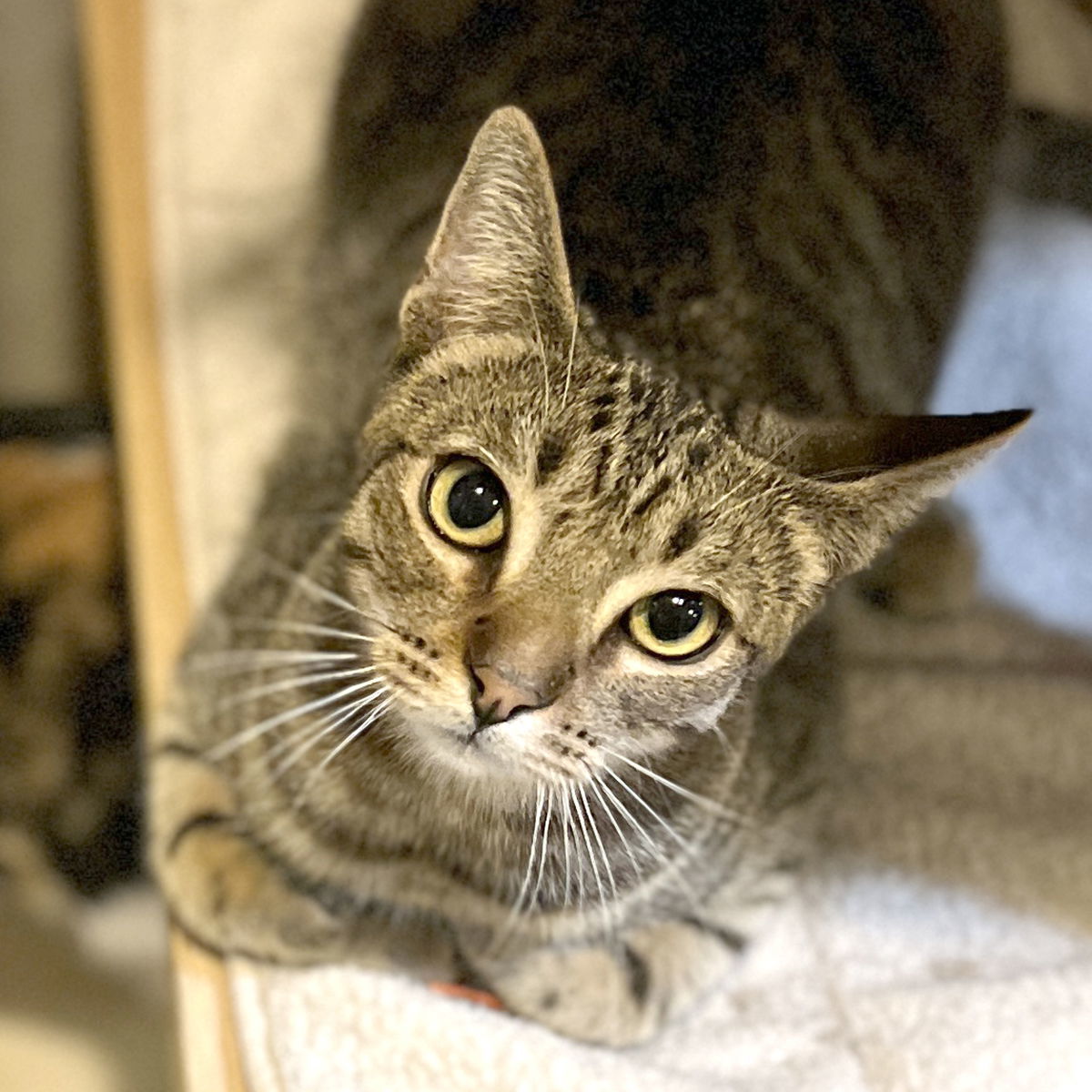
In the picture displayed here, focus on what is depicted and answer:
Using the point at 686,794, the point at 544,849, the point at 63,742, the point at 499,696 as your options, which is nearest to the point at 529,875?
the point at 544,849

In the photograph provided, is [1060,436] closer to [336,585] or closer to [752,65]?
[752,65]

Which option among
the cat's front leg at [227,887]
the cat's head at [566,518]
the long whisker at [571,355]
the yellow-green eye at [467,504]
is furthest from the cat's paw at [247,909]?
the long whisker at [571,355]

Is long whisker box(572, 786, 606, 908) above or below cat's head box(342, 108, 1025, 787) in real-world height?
below

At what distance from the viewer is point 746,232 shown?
106 centimetres

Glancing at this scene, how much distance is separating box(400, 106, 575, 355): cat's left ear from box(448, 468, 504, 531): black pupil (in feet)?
0.38

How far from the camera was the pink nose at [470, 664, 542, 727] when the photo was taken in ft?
2.63

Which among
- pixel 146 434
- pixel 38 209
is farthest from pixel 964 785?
pixel 38 209

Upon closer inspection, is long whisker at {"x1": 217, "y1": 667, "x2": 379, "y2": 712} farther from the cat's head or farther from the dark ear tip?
the dark ear tip

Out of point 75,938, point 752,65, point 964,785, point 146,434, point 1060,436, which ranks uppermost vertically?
point 752,65

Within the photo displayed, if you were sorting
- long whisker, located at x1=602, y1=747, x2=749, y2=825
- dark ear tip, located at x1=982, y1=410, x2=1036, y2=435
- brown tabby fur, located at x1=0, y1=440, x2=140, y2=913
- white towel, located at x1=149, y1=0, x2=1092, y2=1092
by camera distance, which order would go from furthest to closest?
brown tabby fur, located at x1=0, y1=440, x2=140, y2=913 < white towel, located at x1=149, y1=0, x2=1092, y2=1092 < long whisker, located at x1=602, y1=747, x2=749, y2=825 < dark ear tip, located at x1=982, y1=410, x2=1036, y2=435

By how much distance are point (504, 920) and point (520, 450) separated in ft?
1.55

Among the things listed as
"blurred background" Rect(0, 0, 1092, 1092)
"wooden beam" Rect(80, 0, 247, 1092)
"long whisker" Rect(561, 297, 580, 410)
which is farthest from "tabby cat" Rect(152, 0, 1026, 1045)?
"blurred background" Rect(0, 0, 1092, 1092)

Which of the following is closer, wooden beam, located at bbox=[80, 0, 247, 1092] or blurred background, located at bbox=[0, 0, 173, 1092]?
wooden beam, located at bbox=[80, 0, 247, 1092]

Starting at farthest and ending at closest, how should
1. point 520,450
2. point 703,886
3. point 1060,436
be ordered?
point 1060,436, point 703,886, point 520,450
